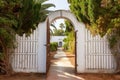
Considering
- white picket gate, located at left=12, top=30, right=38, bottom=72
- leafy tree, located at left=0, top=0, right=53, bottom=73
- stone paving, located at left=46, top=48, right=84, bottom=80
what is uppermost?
leafy tree, located at left=0, top=0, right=53, bottom=73

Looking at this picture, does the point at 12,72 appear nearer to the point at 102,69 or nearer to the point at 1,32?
the point at 1,32

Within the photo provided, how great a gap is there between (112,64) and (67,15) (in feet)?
13.5

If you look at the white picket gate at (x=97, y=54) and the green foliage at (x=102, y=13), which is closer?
the green foliage at (x=102, y=13)

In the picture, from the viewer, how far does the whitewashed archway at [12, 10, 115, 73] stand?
49.5 feet

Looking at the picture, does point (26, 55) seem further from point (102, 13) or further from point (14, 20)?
point (102, 13)

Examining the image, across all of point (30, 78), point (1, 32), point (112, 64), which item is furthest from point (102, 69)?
point (1, 32)

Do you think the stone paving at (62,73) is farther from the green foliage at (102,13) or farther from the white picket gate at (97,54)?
the green foliage at (102,13)

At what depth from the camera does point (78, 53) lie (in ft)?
49.7

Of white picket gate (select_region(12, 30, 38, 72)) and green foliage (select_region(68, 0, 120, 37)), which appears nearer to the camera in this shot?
green foliage (select_region(68, 0, 120, 37))

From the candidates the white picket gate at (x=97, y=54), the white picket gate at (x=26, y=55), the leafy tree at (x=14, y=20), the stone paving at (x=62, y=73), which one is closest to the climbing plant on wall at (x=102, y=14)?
the white picket gate at (x=97, y=54)

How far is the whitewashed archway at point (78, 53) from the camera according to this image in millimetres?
15078

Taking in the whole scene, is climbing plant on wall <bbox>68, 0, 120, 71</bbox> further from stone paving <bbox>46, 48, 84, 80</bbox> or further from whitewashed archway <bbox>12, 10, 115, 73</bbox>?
stone paving <bbox>46, 48, 84, 80</bbox>

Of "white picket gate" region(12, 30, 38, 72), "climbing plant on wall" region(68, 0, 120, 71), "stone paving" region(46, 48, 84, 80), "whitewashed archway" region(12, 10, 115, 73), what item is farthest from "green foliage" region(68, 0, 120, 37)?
"white picket gate" region(12, 30, 38, 72)

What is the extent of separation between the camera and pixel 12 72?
14.4m
